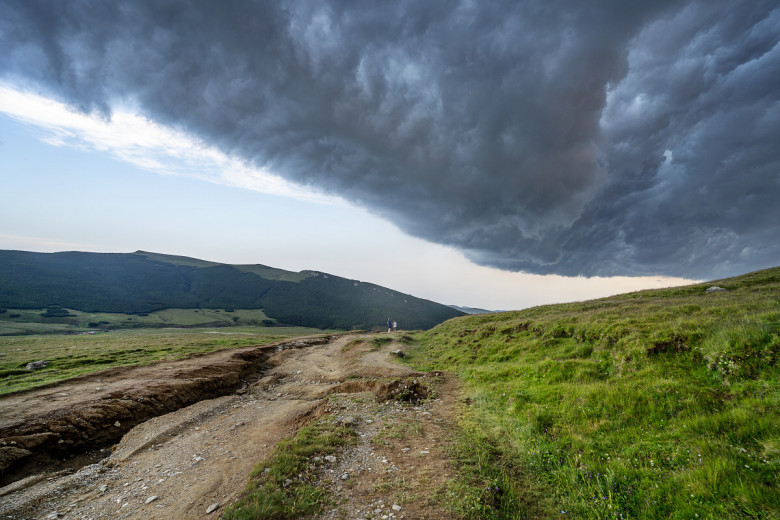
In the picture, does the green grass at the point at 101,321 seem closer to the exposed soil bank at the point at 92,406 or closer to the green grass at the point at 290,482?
the exposed soil bank at the point at 92,406

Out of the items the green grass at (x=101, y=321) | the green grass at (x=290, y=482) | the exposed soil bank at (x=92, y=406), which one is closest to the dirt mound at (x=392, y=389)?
the green grass at (x=290, y=482)

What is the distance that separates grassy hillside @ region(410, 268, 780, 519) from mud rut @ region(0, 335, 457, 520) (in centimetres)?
210

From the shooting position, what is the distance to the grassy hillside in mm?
6391

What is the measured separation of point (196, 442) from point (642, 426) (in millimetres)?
16608

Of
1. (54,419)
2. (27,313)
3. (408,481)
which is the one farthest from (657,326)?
(27,313)

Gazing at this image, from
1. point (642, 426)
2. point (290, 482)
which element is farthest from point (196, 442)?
point (642, 426)

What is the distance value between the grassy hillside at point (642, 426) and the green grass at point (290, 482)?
4.08m

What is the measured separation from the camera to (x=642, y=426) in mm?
9094

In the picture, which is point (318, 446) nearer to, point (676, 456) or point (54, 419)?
point (676, 456)

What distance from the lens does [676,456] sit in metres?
7.39

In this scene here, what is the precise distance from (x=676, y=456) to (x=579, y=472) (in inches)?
90.0

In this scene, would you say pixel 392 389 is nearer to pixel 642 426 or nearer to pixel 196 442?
pixel 196 442

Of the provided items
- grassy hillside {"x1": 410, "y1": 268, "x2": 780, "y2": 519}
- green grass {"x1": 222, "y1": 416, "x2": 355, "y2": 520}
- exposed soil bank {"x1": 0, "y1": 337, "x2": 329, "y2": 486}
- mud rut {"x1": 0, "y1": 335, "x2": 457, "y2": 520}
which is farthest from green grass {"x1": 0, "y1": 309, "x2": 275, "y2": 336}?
grassy hillside {"x1": 410, "y1": 268, "x2": 780, "y2": 519}

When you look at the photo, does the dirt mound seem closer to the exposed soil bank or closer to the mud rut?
the mud rut
